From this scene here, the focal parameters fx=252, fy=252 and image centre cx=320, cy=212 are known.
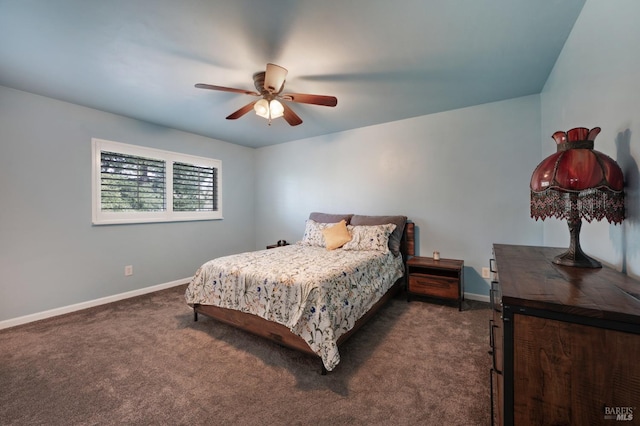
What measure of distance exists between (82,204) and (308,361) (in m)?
3.25

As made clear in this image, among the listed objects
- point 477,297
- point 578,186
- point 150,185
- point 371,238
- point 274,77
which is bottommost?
point 477,297

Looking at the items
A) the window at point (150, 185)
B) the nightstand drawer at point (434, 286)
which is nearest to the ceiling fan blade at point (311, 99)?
the nightstand drawer at point (434, 286)

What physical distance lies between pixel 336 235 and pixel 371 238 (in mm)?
480

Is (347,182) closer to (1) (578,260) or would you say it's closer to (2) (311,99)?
Result: (2) (311,99)

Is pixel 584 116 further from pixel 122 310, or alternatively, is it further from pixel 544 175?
pixel 122 310

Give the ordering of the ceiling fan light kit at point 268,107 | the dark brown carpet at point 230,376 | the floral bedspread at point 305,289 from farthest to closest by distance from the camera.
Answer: the ceiling fan light kit at point 268,107 < the floral bedspread at point 305,289 < the dark brown carpet at point 230,376

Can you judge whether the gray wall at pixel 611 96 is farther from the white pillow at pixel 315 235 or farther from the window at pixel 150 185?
the window at pixel 150 185

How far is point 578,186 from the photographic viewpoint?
1.06 metres

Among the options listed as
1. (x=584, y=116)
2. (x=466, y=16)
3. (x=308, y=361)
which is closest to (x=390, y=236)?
(x=308, y=361)

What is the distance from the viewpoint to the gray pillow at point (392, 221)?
3.26 metres

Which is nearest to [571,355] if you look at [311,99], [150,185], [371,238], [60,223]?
[311,99]

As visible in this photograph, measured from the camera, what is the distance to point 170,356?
2057 millimetres

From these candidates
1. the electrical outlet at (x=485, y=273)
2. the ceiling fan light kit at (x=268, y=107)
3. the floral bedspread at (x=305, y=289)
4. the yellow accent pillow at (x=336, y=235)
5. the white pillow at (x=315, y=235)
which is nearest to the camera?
the floral bedspread at (x=305, y=289)

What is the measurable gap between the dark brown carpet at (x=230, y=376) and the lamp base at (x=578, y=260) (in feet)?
3.18
